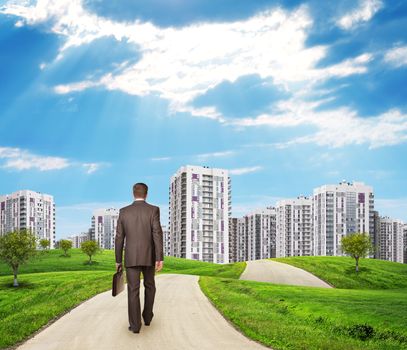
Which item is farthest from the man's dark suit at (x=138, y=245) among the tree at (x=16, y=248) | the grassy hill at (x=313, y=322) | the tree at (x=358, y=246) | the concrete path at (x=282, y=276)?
the tree at (x=358, y=246)

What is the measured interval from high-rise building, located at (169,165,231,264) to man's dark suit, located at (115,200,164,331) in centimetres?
16855

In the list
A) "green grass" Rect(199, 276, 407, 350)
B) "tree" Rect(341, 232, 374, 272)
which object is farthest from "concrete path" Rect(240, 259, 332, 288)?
"green grass" Rect(199, 276, 407, 350)

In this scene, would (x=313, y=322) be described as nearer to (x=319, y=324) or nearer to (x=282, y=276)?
(x=319, y=324)

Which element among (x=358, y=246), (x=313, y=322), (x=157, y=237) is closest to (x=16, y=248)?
(x=358, y=246)

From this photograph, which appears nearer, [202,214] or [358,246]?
[358,246]

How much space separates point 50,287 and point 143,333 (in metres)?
38.2

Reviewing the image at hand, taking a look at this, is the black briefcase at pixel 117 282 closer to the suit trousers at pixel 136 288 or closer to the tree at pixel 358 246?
the suit trousers at pixel 136 288

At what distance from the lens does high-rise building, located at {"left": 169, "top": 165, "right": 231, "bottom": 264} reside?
182875 mm

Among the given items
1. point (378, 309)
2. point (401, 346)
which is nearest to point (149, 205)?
point (401, 346)

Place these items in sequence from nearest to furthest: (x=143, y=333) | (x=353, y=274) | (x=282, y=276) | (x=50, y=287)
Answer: (x=143, y=333) < (x=50, y=287) < (x=282, y=276) < (x=353, y=274)

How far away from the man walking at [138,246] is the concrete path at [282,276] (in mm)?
49739

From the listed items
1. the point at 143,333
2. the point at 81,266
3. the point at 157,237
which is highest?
the point at 157,237

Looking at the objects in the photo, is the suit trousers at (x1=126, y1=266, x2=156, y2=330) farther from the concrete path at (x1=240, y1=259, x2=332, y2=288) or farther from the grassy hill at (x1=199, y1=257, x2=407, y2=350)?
the concrete path at (x1=240, y1=259, x2=332, y2=288)

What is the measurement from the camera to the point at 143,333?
44.8ft
